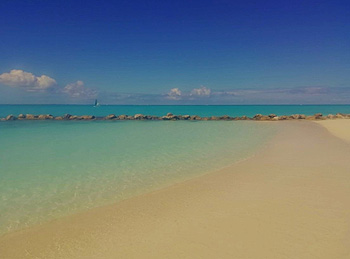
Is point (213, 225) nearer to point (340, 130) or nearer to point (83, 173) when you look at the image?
point (83, 173)

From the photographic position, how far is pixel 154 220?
552 centimetres

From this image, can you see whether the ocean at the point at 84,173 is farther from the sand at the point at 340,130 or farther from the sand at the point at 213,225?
the sand at the point at 340,130

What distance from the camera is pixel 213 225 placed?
5.10 meters

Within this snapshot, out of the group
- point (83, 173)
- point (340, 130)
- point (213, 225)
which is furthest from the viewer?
point (340, 130)

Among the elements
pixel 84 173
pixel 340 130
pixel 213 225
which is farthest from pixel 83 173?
pixel 340 130

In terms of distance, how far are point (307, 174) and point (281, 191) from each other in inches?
89.9

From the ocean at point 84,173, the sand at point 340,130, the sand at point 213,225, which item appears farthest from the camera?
the sand at point 340,130

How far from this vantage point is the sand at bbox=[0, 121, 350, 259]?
4.26 m

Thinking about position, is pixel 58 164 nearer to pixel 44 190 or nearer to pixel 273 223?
pixel 44 190

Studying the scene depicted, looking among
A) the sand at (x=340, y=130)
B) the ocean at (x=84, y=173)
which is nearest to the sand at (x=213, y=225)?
the ocean at (x=84, y=173)

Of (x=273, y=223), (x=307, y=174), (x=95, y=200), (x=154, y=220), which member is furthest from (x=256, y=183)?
(x=95, y=200)

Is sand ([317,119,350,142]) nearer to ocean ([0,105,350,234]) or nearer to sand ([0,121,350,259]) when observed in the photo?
ocean ([0,105,350,234])

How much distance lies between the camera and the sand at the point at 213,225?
4262 millimetres

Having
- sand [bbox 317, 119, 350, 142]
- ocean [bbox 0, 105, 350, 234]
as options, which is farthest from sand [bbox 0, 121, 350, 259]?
sand [bbox 317, 119, 350, 142]
